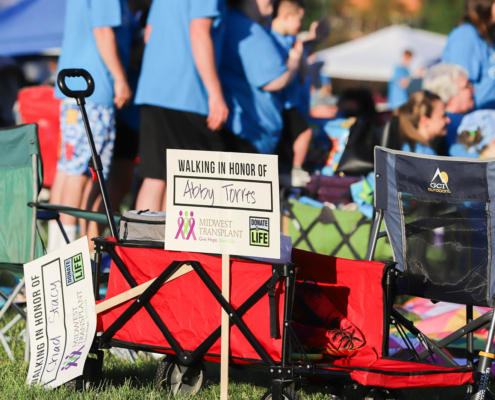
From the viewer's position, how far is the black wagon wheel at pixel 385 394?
2.53 m

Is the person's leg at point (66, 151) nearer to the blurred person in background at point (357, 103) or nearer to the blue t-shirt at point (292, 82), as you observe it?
the blue t-shirt at point (292, 82)

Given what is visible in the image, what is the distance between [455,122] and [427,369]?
12.7ft

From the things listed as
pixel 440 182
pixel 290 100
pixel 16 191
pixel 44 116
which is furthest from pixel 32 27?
pixel 440 182

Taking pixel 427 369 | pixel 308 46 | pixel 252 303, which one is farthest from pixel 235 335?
pixel 308 46

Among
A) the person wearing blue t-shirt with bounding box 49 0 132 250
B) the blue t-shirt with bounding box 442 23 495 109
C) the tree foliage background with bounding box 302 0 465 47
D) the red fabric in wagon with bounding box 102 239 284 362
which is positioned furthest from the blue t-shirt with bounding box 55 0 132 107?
the tree foliage background with bounding box 302 0 465 47

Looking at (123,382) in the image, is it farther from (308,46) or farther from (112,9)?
(308,46)

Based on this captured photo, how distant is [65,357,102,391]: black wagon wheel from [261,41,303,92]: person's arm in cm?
308

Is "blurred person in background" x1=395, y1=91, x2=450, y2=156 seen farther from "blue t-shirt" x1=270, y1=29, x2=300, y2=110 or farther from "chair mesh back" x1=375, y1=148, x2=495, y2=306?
"chair mesh back" x1=375, y1=148, x2=495, y2=306

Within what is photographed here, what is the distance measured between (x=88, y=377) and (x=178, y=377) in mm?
379

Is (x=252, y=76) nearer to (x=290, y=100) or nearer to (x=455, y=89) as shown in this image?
(x=290, y=100)

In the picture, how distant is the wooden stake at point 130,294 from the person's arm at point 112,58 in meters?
2.36

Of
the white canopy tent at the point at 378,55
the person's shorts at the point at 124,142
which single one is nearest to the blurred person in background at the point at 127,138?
the person's shorts at the point at 124,142

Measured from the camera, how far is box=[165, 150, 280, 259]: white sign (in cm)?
245

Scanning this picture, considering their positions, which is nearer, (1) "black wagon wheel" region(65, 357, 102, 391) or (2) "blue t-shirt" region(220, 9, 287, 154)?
(1) "black wagon wheel" region(65, 357, 102, 391)
